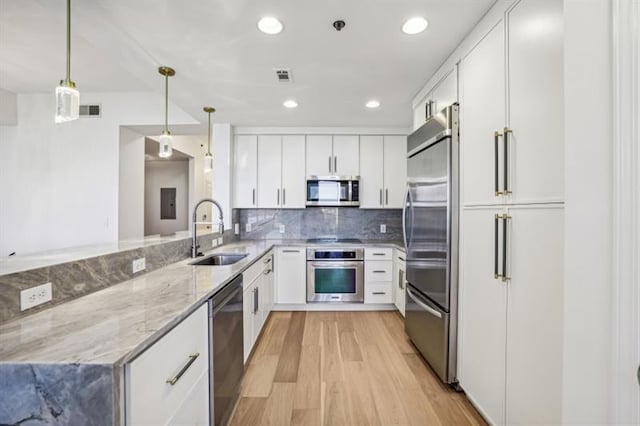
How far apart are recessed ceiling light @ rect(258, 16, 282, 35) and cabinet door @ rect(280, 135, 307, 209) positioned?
216cm

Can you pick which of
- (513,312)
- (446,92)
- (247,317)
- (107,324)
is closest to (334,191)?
(446,92)

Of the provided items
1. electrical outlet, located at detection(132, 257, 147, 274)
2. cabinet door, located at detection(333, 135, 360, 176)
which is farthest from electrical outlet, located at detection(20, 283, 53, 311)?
cabinet door, located at detection(333, 135, 360, 176)

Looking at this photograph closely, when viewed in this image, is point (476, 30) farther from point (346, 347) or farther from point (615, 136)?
point (346, 347)

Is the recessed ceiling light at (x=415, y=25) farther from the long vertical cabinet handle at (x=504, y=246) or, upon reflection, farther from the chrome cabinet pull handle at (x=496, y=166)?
the long vertical cabinet handle at (x=504, y=246)

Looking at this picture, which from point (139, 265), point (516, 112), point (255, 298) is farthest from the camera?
point (255, 298)

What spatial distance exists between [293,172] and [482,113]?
2648 mm

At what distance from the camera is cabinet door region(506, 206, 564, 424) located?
3.87ft

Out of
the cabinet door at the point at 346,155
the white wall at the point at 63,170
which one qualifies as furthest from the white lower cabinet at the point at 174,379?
the white wall at the point at 63,170

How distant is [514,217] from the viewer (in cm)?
142

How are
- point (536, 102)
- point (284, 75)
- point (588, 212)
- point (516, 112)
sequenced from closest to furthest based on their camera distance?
1. point (588, 212)
2. point (536, 102)
3. point (516, 112)
4. point (284, 75)

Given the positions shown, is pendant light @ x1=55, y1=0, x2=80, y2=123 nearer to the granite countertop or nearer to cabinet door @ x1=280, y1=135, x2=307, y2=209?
the granite countertop

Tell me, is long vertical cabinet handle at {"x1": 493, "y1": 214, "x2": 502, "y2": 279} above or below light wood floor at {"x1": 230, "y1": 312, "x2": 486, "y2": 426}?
above

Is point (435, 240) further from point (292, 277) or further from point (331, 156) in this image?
point (331, 156)

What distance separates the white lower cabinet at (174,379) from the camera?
862 mm
